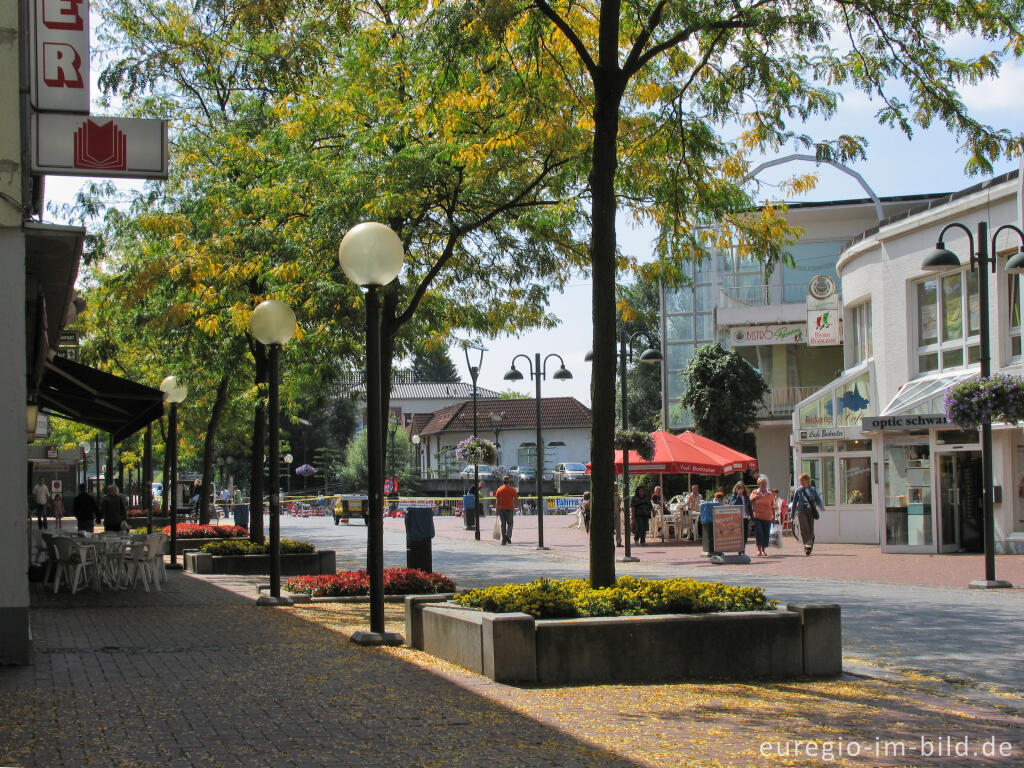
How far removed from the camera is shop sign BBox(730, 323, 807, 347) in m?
43.5

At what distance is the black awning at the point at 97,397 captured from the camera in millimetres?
14297

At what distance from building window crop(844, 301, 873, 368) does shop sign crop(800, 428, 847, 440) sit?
226 cm

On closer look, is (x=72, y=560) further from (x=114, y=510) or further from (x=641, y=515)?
(x=641, y=515)

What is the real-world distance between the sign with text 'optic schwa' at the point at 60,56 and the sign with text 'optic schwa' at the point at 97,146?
0.13 meters

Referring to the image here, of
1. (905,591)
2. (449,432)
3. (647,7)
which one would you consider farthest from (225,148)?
(449,432)

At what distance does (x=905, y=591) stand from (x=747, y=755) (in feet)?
35.7

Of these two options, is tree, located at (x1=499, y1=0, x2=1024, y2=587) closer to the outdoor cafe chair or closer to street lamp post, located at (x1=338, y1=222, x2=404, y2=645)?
street lamp post, located at (x1=338, y1=222, x2=404, y2=645)

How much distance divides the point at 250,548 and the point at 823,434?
1459 cm

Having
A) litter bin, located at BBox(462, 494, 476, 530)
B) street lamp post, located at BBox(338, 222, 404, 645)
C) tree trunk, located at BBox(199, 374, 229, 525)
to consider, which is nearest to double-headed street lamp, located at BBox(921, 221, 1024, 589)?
street lamp post, located at BBox(338, 222, 404, 645)

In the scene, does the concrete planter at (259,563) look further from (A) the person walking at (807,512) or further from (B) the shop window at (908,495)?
(B) the shop window at (908,495)

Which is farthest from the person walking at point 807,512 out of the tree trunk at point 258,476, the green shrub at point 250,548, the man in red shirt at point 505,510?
the tree trunk at point 258,476

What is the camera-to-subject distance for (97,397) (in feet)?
50.6

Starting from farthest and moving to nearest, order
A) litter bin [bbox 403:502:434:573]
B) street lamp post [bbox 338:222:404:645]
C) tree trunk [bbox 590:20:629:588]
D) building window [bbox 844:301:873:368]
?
building window [bbox 844:301:873:368] → litter bin [bbox 403:502:434:573] → street lamp post [bbox 338:222:404:645] → tree trunk [bbox 590:20:629:588]

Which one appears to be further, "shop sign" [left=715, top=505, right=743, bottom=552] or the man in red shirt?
the man in red shirt
